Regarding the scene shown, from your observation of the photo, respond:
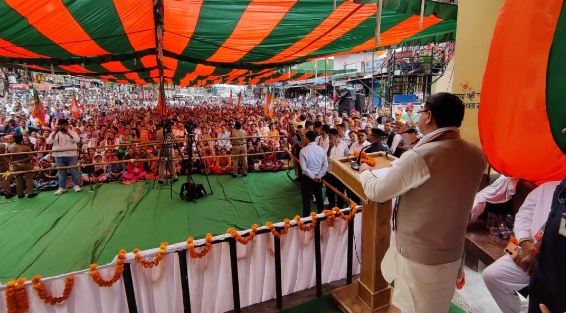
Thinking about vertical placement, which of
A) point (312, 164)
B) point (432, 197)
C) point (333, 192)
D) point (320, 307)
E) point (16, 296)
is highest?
point (432, 197)

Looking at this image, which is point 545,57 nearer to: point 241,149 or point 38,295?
point 38,295

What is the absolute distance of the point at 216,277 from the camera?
8.75 feet

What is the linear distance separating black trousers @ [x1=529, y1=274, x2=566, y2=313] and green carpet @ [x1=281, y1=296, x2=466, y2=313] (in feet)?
4.14

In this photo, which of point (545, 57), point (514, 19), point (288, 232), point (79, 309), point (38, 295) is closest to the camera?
point (545, 57)

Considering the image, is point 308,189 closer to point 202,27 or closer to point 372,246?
point 372,246

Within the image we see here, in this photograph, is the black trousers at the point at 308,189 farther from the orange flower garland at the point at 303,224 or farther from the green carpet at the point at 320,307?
the green carpet at the point at 320,307

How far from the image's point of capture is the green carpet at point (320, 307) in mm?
2701

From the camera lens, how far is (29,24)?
348 centimetres

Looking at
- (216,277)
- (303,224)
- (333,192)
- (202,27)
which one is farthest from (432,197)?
(333,192)

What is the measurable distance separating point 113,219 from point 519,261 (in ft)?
17.4

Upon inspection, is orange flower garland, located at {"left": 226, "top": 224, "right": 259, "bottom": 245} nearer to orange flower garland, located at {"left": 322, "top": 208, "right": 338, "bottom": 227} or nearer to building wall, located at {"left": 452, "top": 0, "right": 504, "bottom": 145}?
orange flower garland, located at {"left": 322, "top": 208, "right": 338, "bottom": 227}

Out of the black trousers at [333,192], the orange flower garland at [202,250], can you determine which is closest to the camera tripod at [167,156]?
the black trousers at [333,192]

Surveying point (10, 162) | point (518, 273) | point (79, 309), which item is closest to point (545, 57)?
point (518, 273)

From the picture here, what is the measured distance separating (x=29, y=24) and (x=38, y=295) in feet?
10.3
